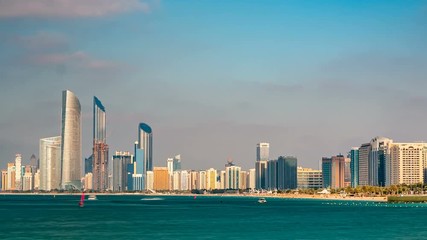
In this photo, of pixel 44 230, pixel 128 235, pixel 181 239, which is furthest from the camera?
pixel 44 230

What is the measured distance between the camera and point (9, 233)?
10669cm

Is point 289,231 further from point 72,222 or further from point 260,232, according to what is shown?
point 72,222

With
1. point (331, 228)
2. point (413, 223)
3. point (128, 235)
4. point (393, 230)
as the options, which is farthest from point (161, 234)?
point (413, 223)

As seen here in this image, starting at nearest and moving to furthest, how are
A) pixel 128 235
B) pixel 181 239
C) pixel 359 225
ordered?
1. pixel 181 239
2. pixel 128 235
3. pixel 359 225

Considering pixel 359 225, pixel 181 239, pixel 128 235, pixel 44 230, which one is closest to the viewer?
pixel 181 239

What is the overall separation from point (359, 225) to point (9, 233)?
56246 mm

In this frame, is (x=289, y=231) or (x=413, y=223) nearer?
(x=289, y=231)

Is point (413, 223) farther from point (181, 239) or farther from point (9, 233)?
point (9, 233)

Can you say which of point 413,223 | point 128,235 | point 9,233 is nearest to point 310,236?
point 128,235

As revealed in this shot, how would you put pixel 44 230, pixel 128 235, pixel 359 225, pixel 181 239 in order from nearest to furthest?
1. pixel 181 239
2. pixel 128 235
3. pixel 44 230
4. pixel 359 225

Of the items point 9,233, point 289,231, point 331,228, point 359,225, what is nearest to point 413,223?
point 359,225

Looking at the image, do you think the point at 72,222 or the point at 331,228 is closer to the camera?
the point at 331,228

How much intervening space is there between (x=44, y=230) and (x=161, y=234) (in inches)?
728

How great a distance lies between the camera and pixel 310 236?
103 metres
